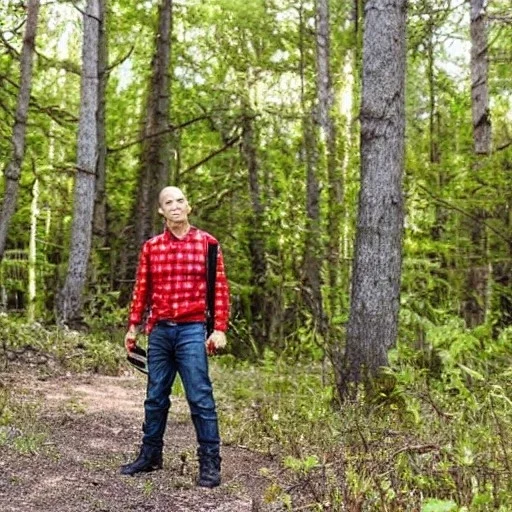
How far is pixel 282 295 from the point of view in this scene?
664 inches

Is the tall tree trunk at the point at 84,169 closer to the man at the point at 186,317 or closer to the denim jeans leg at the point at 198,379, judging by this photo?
the man at the point at 186,317

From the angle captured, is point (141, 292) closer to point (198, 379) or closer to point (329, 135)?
point (198, 379)

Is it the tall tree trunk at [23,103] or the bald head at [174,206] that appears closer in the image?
the bald head at [174,206]

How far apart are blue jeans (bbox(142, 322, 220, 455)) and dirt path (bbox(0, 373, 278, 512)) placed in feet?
1.30

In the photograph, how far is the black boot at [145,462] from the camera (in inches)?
240

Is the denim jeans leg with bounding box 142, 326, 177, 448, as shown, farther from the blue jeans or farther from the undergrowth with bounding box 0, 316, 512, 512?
the undergrowth with bounding box 0, 316, 512, 512

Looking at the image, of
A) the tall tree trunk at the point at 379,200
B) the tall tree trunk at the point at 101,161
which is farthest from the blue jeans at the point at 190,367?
the tall tree trunk at the point at 101,161

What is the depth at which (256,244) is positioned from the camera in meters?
18.3

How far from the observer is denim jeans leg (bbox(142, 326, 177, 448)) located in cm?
597

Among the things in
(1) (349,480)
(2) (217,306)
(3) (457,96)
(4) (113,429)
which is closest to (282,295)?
(3) (457,96)

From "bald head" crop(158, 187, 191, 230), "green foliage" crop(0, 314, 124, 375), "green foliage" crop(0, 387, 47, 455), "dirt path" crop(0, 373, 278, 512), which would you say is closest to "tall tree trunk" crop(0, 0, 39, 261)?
"green foliage" crop(0, 314, 124, 375)

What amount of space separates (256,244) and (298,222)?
11.9ft

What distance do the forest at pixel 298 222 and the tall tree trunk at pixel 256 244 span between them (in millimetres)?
54

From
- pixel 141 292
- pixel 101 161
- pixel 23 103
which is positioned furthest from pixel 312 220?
pixel 141 292
